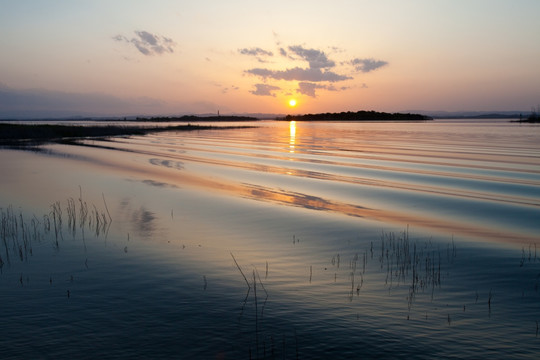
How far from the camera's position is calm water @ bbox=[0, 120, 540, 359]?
7.97 m

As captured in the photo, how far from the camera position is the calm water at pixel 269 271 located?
314 inches

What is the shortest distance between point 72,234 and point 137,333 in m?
8.64

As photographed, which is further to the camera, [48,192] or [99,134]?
[99,134]

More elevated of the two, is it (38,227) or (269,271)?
(38,227)

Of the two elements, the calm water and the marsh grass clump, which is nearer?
the calm water

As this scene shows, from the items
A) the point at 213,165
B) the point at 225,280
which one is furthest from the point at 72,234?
the point at 213,165

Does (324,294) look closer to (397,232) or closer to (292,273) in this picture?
(292,273)

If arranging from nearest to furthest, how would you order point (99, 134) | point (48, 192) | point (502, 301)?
point (502, 301) < point (48, 192) < point (99, 134)

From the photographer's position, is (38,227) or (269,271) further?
(38,227)

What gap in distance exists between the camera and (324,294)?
33.3ft

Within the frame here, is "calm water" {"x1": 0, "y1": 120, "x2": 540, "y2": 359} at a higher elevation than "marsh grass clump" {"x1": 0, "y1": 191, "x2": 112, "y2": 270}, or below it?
below

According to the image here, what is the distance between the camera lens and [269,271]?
1184 centimetres

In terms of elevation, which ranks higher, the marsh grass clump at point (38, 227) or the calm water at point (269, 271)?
the marsh grass clump at point (38, 227)

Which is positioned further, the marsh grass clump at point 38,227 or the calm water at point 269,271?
the marsh grass clump at point 38,227
